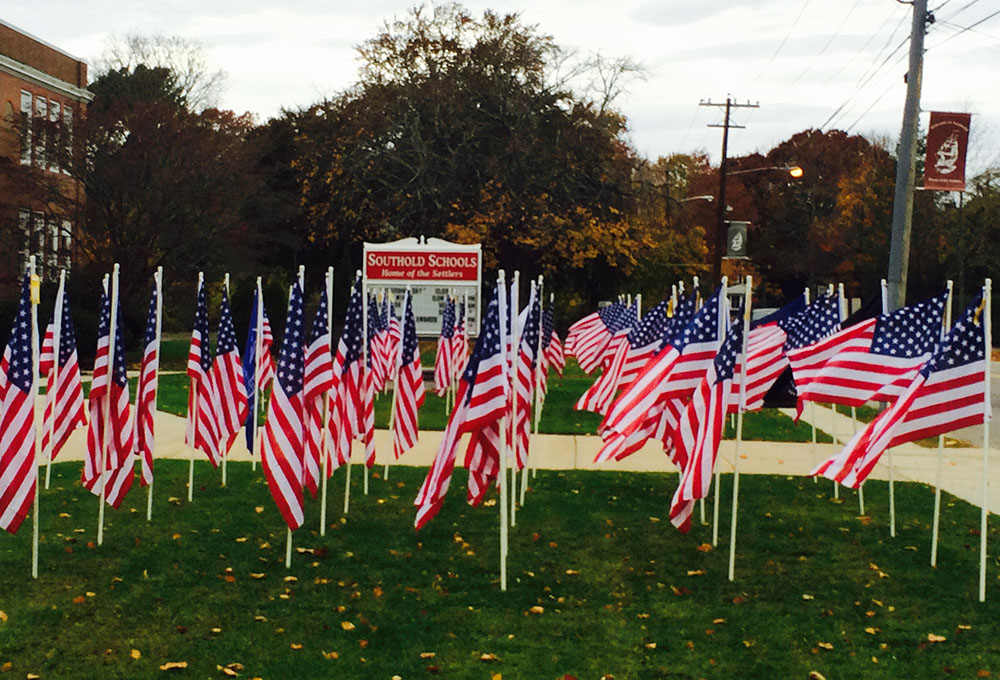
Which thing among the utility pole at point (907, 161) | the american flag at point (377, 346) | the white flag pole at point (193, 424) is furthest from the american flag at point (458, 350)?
the utility pole at point (907, 161)

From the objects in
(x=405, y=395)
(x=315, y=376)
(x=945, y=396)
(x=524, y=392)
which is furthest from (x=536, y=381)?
(x=945, y=396)

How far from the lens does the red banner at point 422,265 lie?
27.2m

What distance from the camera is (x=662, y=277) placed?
64125mm

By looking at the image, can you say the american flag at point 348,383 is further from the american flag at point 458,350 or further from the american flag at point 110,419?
the american flag at point 458,350

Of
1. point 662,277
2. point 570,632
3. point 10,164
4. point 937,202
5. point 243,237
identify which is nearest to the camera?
point 570,632

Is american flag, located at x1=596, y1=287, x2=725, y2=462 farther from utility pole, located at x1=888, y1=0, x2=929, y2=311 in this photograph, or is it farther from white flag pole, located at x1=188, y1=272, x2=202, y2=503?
utility pole, located at x1=888, y1=0, x2=929, y2=311

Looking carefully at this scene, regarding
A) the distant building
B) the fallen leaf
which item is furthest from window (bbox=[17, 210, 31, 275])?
the fallen leaf

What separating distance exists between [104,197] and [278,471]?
87.7 ft

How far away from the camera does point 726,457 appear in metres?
16.3

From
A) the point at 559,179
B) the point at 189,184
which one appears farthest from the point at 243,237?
the point at 559,179

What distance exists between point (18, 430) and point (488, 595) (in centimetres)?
385

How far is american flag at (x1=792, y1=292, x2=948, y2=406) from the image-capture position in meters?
9.60

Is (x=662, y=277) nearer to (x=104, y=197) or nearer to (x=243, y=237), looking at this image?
(x=243, y=237)

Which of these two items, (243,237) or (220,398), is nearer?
(220,398)
